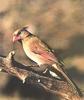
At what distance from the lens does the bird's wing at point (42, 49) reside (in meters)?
2.51

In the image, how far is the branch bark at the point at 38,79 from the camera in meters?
2.47

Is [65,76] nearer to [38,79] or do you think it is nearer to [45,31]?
[38,79]

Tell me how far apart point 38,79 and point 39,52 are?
0.43 ft

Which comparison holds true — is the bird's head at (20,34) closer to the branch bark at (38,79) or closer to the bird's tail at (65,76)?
the branch bark at (38,79)

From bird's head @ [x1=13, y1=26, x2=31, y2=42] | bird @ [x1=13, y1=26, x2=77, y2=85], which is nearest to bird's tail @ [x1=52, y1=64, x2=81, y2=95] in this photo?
bird @ [x1=13, y1=26, x2=77, y2=85]

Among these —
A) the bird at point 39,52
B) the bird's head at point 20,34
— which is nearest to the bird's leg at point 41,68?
the bird at point 39,52

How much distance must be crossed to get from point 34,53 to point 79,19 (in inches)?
11.0

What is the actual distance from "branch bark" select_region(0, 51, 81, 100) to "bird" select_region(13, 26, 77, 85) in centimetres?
4

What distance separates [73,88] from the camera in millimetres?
2492

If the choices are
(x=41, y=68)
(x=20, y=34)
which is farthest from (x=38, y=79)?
(x=20, y=34)

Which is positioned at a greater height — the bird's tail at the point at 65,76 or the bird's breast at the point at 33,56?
the bird's breast at the point at 33,56

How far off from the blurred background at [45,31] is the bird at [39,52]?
28mm

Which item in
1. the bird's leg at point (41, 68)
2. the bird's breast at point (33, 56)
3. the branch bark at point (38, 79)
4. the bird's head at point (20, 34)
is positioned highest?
the bird's head at point (20, 34)

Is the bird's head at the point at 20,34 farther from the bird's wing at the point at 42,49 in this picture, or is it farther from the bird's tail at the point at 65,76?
the bird's tail at the point at 65,76
